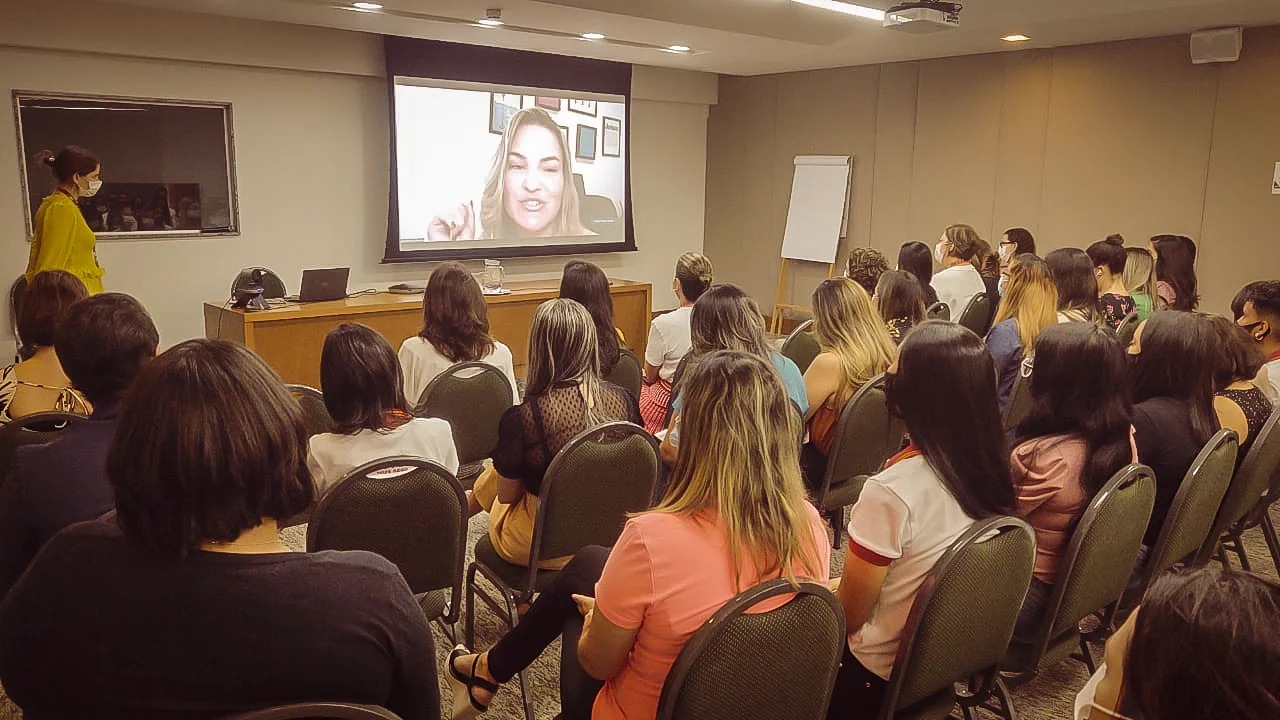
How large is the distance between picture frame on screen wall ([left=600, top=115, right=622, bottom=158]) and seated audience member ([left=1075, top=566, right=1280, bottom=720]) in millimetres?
7867

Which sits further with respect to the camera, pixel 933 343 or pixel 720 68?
pixel 720 68

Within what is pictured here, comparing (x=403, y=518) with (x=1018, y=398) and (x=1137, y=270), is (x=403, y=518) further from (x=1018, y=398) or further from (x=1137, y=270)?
(x=1137, y=270)

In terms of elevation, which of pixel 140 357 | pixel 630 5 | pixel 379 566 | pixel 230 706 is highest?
pixel 630 5

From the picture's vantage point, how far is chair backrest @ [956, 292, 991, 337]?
5.20 metres

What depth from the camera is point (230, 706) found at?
3.67 feet

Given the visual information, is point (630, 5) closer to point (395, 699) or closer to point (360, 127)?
point (360, 127)

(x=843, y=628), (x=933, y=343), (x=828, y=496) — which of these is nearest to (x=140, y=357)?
(x=843, y=628)

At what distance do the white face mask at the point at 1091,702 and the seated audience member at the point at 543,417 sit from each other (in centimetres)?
130

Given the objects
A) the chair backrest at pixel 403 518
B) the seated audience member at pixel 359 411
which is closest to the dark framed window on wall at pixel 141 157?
the seated audience member at pixel 359 411

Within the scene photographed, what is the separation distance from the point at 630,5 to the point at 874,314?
3.26 m

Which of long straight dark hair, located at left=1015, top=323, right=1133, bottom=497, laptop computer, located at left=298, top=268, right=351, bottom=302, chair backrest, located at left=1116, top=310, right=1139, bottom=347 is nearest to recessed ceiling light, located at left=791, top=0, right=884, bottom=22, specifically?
chair backrest, located at left=1116, top=310, right=1139, bottom=347

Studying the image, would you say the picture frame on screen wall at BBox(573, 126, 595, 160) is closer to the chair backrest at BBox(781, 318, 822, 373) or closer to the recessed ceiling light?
the recessed ceiling light

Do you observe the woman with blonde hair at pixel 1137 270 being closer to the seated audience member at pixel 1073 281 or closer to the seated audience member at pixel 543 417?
the seated audience member at pixel 1073 281

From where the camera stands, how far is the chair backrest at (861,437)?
120 inches
